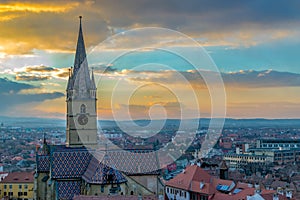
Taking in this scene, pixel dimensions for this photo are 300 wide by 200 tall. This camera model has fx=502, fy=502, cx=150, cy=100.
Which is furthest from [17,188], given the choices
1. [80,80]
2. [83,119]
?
[80,80]

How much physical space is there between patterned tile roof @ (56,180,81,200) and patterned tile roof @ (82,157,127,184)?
303cm

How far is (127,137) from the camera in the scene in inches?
7539

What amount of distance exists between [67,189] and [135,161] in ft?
26.7

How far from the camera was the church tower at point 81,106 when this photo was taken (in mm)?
69000

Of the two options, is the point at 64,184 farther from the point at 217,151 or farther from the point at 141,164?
the point at 217,151

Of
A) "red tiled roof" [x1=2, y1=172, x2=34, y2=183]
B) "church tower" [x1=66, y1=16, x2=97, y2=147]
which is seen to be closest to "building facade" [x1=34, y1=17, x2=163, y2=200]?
"church tower" [x1=66, y1=16, x2=97, y2=147]

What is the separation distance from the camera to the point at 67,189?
183 ft

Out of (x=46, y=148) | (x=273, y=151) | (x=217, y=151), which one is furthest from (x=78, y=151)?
(x=217, y=151)

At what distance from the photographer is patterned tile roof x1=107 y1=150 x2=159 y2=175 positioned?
54312mm

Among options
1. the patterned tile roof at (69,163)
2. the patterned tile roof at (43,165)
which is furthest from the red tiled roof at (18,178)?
the patterned tile roof at (69,163)

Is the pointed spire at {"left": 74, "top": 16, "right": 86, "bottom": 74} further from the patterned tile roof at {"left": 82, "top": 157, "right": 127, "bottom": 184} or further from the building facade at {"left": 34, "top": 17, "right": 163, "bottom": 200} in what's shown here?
the patterned tile roof at {"left": 82, "top": 157, "right": 127, "bottom": 184}

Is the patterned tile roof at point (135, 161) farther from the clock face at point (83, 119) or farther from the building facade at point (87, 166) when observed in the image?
the clock face at point (83, 119)

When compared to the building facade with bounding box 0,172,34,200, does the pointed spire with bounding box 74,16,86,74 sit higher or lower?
higher

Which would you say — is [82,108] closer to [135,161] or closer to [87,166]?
[87,166]
